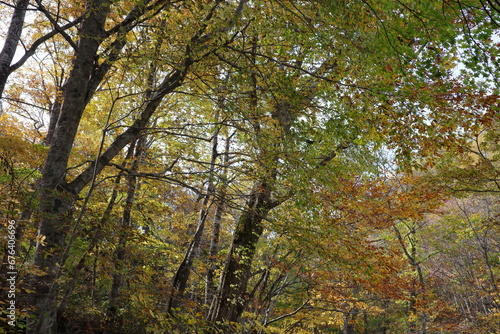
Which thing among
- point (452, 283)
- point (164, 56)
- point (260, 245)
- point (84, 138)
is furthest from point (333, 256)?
point (452, 283)

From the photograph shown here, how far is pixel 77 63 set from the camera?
4371 millimetres

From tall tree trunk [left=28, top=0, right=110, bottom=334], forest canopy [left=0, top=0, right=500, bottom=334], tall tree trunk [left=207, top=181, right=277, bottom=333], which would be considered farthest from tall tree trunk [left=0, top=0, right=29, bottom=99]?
tall tree trunk [left=207, top=181, right=277, bottom=333]

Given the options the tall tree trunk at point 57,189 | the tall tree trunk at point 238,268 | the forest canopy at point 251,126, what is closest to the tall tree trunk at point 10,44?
the forest canopy at point 251,126

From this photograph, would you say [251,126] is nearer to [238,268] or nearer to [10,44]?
[238,268]

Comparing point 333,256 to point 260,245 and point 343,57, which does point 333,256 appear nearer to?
point 343,57

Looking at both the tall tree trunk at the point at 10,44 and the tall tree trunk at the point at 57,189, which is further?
the tall tree trunk at the point at 10,44

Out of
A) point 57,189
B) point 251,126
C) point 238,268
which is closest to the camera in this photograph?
point 57,189

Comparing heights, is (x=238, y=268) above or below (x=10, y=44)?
below

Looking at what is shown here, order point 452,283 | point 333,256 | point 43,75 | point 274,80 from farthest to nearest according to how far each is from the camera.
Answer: point 452,283 → point 43,75 → point 333,256 → point 274,80

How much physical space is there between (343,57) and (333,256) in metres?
2.63

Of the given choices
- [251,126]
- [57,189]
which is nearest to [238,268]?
[251,126]

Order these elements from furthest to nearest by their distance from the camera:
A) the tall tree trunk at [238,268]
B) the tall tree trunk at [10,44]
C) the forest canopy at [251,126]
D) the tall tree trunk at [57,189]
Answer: the tall tree trunk at [238,268] → the tall tree trunk at [10,44] → the tall tree trunk at [57,189] → the forest canopy at [251,126]

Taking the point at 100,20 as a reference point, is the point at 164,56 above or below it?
below

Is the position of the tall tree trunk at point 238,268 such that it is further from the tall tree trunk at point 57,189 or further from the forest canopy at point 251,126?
the tall tree trunk at point 57,189
